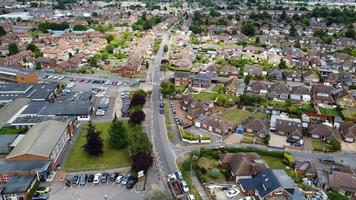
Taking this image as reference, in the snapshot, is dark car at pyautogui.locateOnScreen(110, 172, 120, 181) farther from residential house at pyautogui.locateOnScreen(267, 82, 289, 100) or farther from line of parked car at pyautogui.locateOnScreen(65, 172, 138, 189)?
residential house at pyautogui.locateOnScreen(267, 82, 289, 100)

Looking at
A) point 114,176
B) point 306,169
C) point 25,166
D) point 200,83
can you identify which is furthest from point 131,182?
point 200,83

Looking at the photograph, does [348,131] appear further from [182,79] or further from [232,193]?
[182,79]

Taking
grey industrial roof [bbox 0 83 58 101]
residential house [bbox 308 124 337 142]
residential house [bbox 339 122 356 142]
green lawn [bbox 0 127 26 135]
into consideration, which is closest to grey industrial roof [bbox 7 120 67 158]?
green lawn [bbox 0 127 26 135]

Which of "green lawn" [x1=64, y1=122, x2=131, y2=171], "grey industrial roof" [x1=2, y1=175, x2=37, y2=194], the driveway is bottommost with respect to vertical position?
the driveway

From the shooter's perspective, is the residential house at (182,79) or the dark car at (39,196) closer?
the dark car at (39,196)

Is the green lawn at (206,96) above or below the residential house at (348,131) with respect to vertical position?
above

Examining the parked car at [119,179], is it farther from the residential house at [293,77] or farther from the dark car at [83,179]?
the residential house at [293,77]

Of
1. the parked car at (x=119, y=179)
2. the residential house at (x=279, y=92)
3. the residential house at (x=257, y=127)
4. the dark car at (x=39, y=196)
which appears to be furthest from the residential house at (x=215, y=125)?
the dark car at (x=39, y=196)
